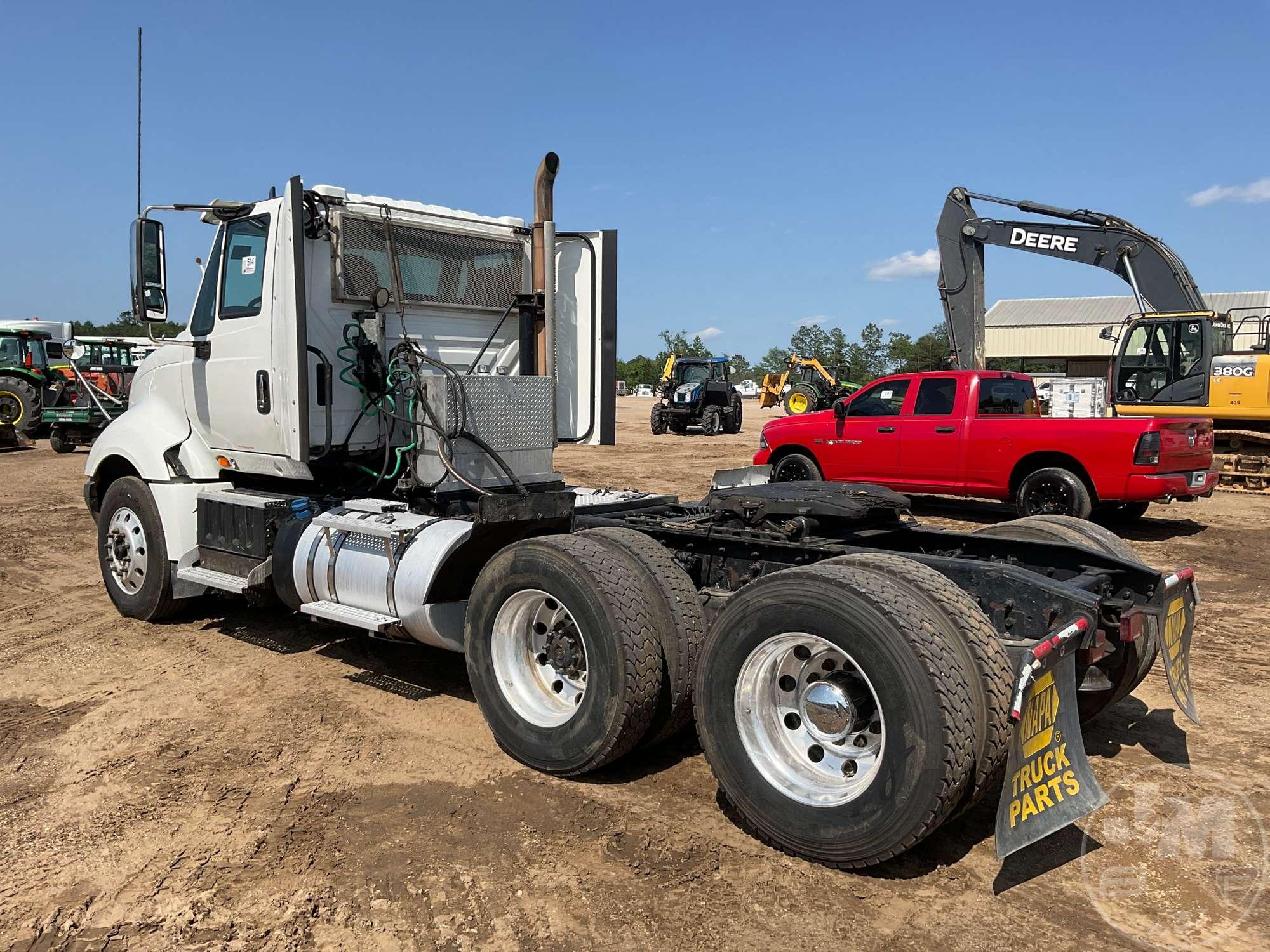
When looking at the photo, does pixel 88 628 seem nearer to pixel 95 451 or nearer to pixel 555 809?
pixel 95 451

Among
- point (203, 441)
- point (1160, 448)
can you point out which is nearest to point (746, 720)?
point (203, 441)

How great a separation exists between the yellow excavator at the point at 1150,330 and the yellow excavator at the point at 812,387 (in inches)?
391

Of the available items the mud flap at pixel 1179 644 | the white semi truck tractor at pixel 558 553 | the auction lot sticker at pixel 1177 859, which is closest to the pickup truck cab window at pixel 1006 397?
the white semi truck tractor at pixel 558 553

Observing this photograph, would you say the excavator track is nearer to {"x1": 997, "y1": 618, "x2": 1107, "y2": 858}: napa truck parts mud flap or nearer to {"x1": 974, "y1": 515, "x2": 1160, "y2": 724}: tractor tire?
{"x1": 974, "y1": 515, "x2": 1160, "y2": 724}: tractor tire

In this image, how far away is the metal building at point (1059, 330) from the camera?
5566cm

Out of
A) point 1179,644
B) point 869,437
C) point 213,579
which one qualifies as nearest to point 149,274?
point 213,579

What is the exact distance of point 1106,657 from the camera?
3973mm

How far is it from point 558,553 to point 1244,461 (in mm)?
14608

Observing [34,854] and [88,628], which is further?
[88,628]

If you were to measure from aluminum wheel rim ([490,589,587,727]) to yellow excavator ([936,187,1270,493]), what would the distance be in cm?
1356

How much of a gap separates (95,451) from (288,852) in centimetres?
488

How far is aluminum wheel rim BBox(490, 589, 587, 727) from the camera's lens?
4379 mm

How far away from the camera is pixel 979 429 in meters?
11.6

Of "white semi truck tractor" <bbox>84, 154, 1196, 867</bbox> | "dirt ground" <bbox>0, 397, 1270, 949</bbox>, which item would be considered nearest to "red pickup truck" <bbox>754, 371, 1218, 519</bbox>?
"dirt ground" <bbox>0, 397, 1270, 949</bbox>
